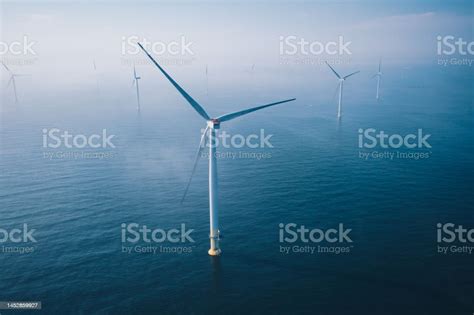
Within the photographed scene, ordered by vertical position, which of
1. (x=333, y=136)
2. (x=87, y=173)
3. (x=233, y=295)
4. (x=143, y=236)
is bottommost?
(x=233, y=295)

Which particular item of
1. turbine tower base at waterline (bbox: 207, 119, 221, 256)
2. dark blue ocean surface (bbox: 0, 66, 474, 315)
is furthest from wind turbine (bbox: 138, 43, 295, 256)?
dark blue ocean surface (bbox: 0, 66, 474, 315)

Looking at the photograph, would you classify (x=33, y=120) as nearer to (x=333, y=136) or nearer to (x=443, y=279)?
(x=333, y=136)

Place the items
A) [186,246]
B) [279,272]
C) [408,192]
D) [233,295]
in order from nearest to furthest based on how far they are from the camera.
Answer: [233,295]
[279,272]
[186,246]
[408,192]

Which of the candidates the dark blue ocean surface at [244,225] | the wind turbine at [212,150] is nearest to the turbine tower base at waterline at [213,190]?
the wind turbine at [212,150]

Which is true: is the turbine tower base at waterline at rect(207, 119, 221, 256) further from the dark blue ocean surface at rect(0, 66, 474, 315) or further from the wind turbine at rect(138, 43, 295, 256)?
the dark blue ocean surface at rect(0, 66, 474, 315)

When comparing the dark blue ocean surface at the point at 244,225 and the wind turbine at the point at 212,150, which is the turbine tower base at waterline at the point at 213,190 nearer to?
the wind turbine at the point at 212,150

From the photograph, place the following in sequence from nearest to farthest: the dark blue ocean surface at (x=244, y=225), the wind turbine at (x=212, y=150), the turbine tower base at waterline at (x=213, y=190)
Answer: the wind turbine at (x=212, y=150)
the dark blue ocean surface at (x=244, y=225)
the turbine tower base at waterline at (x=213, y=190)

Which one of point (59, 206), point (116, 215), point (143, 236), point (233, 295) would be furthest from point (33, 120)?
point (233, 295)

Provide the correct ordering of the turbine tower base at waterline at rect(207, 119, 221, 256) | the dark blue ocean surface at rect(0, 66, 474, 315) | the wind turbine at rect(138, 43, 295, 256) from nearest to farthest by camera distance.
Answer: the wind turbine at rect(138, 43, 295, 256) → the dark blue ocean surface at rect(0, 66, 474, 315) → the turbine tower base at waterline at rect(207, 119, 221, 256)
